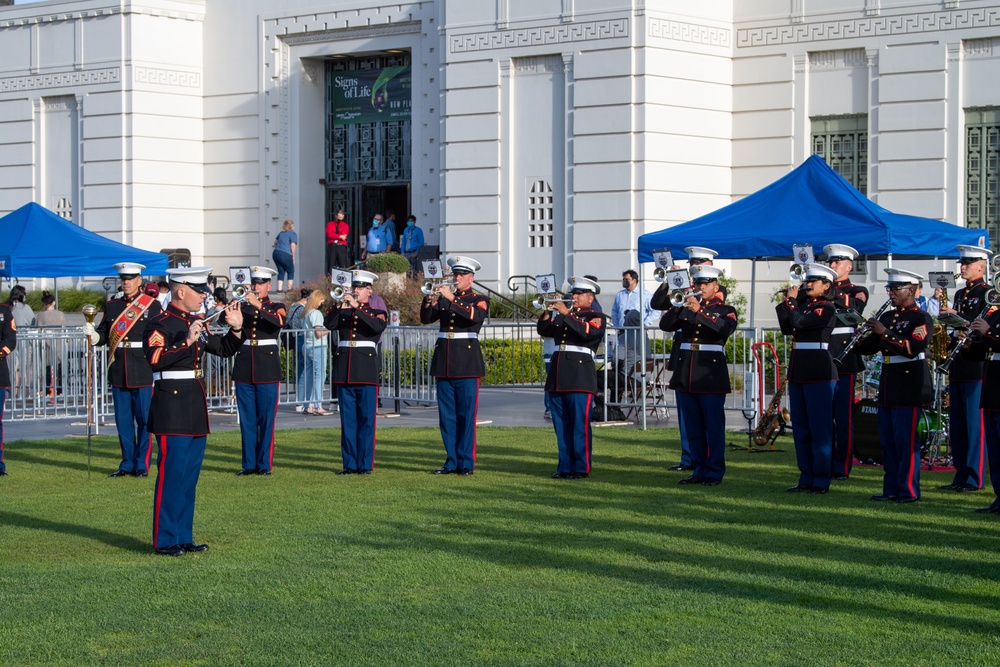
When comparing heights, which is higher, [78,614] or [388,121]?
[388,121]

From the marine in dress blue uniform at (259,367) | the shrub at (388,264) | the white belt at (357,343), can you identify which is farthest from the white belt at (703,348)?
the shrub at (388,264)

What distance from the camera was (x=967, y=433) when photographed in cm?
1157

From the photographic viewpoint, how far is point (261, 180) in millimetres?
29656

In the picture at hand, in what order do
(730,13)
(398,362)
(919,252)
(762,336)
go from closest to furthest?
1. (919,252)
2. (762,336)
3. (398,362)
4. (730,13)

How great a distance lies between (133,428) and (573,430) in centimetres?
418

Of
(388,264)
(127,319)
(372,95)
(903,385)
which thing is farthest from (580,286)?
(372,95)

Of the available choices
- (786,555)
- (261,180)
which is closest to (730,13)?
(261,180)

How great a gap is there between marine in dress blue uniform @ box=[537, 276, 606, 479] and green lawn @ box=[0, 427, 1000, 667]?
372mm

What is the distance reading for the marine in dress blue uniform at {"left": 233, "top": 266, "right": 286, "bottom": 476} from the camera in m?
13.0

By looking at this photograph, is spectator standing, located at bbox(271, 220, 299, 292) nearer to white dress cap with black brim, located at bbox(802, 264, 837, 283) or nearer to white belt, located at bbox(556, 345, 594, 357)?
white belt, located at bbox(556, 345, 594, 357)

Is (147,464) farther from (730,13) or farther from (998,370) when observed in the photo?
(730,13)

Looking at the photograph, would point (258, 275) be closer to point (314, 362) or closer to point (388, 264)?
point (314, 362)

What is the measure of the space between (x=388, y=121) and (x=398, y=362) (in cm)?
1235

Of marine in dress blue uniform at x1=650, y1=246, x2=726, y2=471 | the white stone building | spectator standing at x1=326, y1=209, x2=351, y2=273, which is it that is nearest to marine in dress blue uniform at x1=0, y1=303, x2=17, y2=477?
marine in dress blue uniform at x1=650, y1=246, x2=726, y2=471
